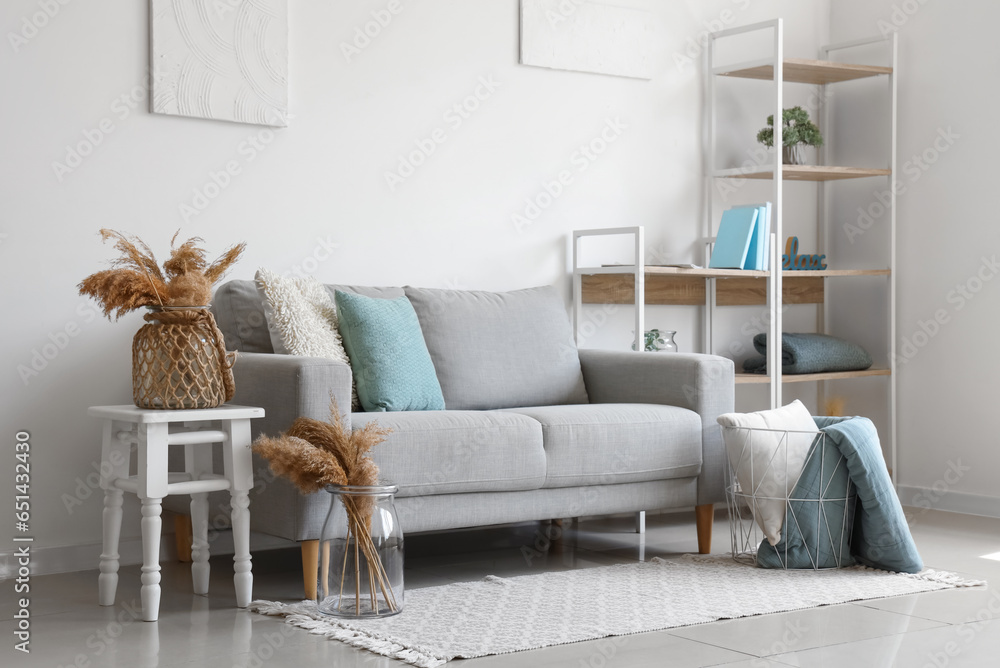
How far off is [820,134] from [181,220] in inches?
104

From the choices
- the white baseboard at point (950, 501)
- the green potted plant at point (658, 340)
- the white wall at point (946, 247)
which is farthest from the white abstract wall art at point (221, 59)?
the white baseboard at point (950, 501)


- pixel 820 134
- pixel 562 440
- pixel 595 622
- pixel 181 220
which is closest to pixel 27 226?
pixel 181 220

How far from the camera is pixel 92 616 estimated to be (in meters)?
2.64

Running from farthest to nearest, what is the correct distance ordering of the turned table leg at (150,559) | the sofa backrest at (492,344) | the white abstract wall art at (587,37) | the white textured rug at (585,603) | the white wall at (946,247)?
1. the white wall at (946,247)
2. the white abstract wall art at (587,37)
3. the sofa backrest at (492,344)
4. the turned table leg at (150,559)
5. the white textured rug at (585,603)

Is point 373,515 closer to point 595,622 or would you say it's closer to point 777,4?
point 595,622

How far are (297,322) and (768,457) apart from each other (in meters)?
1.37

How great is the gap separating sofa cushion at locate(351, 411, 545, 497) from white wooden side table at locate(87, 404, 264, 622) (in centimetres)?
32

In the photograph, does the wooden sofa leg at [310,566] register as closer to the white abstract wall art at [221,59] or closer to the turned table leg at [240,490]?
the turned table leg at [240,490]

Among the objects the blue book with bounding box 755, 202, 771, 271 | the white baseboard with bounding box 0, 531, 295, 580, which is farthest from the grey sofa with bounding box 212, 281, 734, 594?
the blue book with bounding box 755, 202, 771, 271

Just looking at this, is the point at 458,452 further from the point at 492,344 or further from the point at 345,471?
the point at 492,344

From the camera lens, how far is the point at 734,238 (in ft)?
13.9

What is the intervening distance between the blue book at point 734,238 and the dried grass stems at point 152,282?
81.0 inches

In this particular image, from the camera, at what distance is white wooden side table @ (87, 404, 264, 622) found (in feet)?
8.45

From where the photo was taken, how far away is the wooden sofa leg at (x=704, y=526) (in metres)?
3.39
